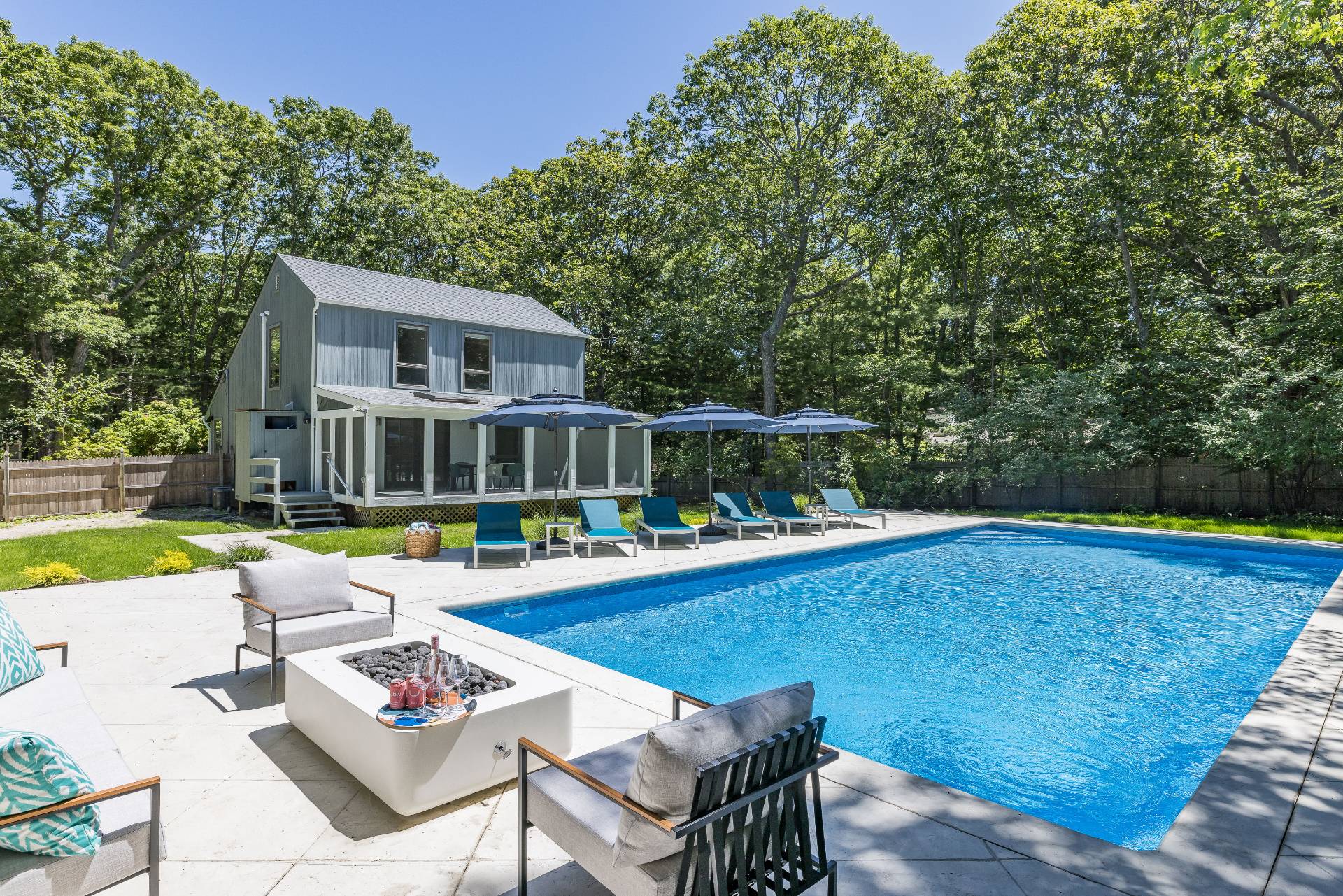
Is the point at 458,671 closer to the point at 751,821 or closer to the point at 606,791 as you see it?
the point at 606,791

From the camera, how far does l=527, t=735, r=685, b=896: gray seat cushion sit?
2010 millimetres

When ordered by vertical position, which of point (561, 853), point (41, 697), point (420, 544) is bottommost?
point (561, 853)

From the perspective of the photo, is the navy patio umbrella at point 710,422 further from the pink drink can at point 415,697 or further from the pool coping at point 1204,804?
the pink drink can at point 415,697

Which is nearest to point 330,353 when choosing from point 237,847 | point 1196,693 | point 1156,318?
point 237,847

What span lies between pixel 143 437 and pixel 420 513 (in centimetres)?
961

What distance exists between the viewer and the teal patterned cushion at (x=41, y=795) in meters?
1.82

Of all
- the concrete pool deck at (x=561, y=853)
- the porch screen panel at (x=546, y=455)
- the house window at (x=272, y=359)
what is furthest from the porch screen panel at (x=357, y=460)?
the concrete pool deck at (x=561, y=853)

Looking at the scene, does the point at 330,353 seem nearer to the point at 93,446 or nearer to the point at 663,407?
the point at 93,446

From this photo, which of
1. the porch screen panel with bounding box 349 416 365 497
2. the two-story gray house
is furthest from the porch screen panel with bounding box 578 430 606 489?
the porch screen panel with bounding box 349 416 365 497

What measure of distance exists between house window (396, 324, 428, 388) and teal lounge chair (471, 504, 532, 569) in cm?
784

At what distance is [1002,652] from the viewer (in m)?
6.45

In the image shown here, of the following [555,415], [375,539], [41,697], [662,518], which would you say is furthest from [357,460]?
[41,697]

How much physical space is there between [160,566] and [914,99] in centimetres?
2116

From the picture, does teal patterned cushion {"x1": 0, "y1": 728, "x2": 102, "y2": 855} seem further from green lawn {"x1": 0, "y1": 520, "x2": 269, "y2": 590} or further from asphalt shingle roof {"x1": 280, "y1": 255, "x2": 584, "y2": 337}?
asphalt shingle roof {"x1": 280, "y1": 255, "x2": 584, "y2": 337}
